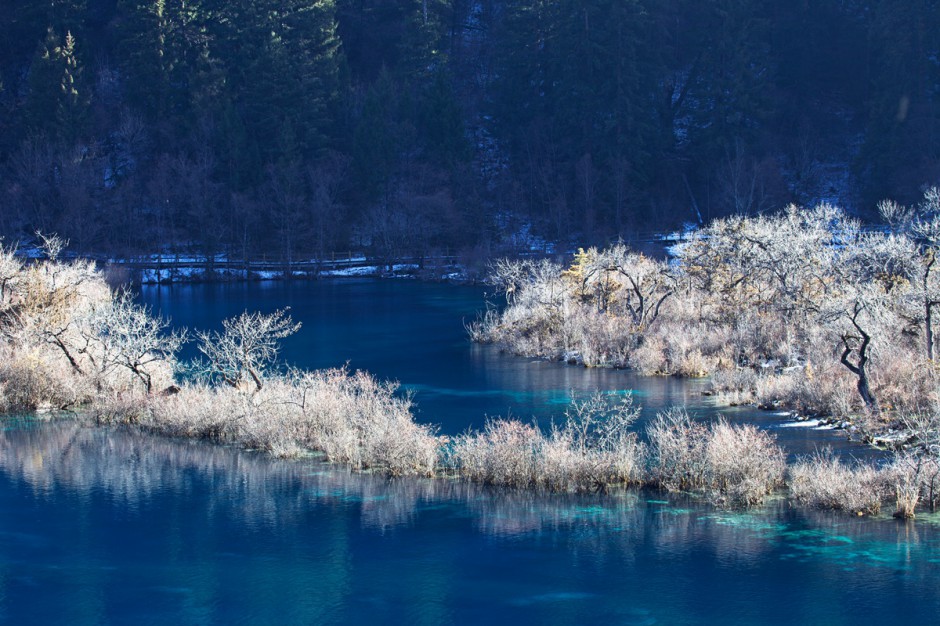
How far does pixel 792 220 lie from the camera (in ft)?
143

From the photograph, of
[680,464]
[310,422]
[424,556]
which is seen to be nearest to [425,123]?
[310,422]

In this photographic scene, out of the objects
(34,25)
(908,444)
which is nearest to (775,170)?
(908,444)

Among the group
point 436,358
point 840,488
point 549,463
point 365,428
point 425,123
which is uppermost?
point 425,123

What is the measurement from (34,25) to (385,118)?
3658 cm

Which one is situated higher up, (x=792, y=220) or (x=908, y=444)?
(x=792, y=220)

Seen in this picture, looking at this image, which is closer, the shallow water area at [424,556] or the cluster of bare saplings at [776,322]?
the shallow water area at [424,556]

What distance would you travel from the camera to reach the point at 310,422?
28.1 m

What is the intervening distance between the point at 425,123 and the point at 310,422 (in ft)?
239

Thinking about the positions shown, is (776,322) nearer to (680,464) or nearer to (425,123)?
(680,464)

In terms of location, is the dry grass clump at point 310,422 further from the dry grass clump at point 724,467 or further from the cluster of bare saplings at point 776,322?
the cluster of bare saplings at point 776,322

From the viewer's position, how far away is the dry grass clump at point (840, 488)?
→ 2111 centimetres

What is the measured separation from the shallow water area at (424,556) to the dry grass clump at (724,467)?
0.58 metres

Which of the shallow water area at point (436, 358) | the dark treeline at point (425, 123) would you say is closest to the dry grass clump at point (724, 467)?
the shallow water area at point (436, 358)

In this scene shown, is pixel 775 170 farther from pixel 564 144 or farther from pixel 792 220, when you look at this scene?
pixel 792 220
